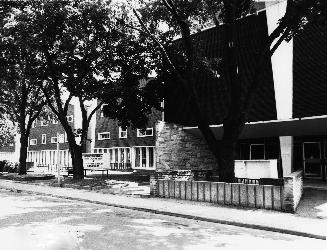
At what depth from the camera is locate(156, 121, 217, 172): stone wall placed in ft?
83.4

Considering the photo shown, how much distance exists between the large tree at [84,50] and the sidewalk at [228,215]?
1099cm

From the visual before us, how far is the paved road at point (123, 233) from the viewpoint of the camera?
7.91 m

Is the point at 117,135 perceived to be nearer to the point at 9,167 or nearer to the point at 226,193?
the point at 9,167

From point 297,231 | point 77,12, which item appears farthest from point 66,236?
point 77,12

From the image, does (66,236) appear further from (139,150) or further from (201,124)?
(139,150)

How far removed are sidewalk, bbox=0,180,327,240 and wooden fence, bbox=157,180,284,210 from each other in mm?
415

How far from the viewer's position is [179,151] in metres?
25.7

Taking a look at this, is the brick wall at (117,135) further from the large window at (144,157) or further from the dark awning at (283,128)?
the dark awning at (283,128)

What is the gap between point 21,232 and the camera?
9102 millimetres

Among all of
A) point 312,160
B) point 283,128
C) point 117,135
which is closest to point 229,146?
point 283,128

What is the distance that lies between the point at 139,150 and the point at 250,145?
17226mm

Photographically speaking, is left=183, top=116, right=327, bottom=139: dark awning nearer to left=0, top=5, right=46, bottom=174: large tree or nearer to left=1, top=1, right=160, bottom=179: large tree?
left=1, top=1, right=160, bottom=179: large tree

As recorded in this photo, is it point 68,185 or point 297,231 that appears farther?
point 68,185

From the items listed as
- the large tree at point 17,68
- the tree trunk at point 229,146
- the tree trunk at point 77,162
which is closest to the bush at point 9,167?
the large tree at point 17,68
